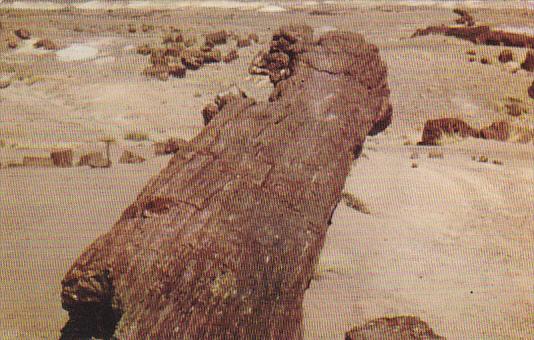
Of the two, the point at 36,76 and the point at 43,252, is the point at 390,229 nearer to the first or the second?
the point at 43,252

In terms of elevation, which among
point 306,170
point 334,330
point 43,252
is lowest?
point 334,330

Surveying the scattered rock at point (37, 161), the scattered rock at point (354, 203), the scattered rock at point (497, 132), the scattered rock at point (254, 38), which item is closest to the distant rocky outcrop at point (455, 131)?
the scattered rock at point (497, 132)

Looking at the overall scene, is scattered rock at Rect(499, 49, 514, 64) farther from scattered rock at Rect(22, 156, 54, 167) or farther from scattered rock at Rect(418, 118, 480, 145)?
scattered rock at Rect(22, 156, 54, 167)

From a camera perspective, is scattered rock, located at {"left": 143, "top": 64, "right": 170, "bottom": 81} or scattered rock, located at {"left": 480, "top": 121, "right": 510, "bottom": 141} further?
scattered rock, located at {"left": 143, "top": 64, "right": 170, "bottom": 81}

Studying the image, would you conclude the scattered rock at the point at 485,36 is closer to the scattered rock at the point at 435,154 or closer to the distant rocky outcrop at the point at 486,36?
the distant rocky outcrop at the point at 486,36

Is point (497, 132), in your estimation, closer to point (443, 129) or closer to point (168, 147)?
point (443, 129)

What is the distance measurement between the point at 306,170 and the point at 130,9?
1493 centimetres

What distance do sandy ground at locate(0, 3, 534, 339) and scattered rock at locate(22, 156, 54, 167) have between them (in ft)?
0.62

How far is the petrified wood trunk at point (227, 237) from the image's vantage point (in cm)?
229

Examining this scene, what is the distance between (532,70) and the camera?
29.8 feet

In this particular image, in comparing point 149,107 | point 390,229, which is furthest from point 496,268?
point 149,107

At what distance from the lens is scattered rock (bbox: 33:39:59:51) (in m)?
11.3

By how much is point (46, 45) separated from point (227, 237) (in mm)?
10335

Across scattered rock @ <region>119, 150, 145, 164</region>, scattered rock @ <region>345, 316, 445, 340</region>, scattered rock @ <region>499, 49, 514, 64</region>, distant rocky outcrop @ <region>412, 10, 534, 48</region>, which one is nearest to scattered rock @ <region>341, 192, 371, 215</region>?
scattered rock @ <region>345, 316, 445, 340</region>
